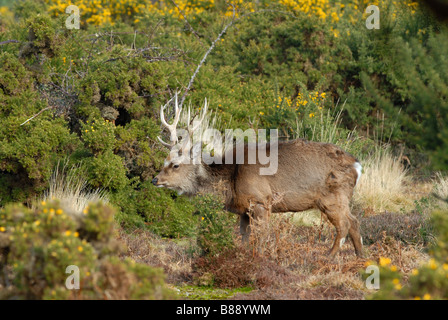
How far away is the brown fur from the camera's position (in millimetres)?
7637

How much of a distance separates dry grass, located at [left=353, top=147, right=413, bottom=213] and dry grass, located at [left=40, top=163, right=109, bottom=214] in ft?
16.6

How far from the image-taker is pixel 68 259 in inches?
161

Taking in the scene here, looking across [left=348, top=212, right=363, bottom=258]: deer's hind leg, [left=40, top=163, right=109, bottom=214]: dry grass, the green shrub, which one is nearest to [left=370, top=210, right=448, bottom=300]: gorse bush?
the green shrub

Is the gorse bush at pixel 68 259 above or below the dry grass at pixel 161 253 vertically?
above

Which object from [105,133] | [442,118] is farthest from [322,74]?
[442,118]

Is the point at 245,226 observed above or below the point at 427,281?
below

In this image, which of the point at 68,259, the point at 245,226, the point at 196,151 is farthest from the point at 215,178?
the point at 68,259

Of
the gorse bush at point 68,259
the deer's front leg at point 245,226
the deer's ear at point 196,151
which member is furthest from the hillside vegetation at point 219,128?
the deer's ear at point 196,151

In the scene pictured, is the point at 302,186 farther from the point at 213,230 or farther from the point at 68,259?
the point at 68,259

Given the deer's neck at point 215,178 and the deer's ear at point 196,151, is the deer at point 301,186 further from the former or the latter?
Result: the deer's ear at point 196,151

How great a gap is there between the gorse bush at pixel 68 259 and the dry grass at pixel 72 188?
386 centimetres

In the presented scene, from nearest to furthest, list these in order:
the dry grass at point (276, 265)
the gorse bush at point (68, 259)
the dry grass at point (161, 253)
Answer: the gorse bush at point (68, 259) → the dry grass at point (276, 265) → the dry grass at point (161, 253)

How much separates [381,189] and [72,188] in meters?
6.06

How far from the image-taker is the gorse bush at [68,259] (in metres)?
4.16
